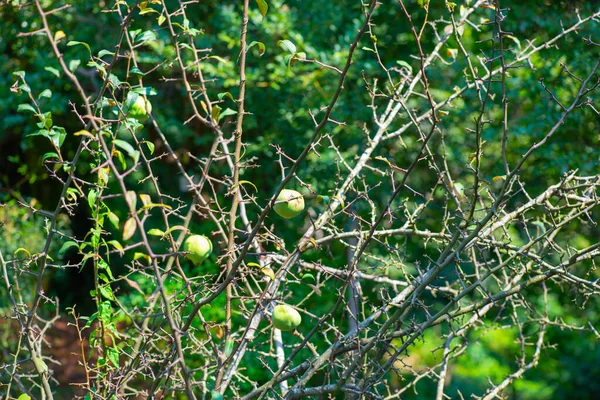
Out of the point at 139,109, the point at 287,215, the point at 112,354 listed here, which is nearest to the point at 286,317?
the point at 287,215

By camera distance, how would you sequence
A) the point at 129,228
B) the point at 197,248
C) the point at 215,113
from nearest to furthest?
the point at 129,228 < the point at 197,248 < the point at 215,113

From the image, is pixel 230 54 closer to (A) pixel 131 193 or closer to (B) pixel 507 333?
(A) pixel 131 193

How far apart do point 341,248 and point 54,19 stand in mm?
2935

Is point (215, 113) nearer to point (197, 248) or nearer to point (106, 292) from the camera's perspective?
point (197, 248)

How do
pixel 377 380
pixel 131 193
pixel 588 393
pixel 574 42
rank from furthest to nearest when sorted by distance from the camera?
pixel 588 393 → pixel 574 42 → pixel 377 380 → pixel 131 193

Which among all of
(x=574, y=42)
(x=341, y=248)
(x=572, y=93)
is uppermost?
(x=574, y=42)

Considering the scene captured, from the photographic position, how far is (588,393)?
21.1 feet

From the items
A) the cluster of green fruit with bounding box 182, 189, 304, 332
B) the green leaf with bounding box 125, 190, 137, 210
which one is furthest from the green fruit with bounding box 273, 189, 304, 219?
the green leaf with bounding box 125, 190, 137, 210

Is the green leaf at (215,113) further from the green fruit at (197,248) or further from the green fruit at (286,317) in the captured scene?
the green fruit at (286,317)

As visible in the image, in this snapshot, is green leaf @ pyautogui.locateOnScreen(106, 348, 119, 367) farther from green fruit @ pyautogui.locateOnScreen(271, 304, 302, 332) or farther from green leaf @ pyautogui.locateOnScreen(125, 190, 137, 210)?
green leaf @ pyautogui.locateOnScreen(125, 190, 137, 210)

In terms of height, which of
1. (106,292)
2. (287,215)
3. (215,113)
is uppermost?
(215,113)

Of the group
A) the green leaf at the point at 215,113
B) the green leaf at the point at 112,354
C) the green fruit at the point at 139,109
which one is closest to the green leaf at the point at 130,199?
the green fruit at the point at 139,109

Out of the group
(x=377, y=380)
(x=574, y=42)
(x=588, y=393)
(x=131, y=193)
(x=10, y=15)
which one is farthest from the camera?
(x=588, y=393)

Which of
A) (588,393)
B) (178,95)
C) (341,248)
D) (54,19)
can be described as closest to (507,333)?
(588,393)
